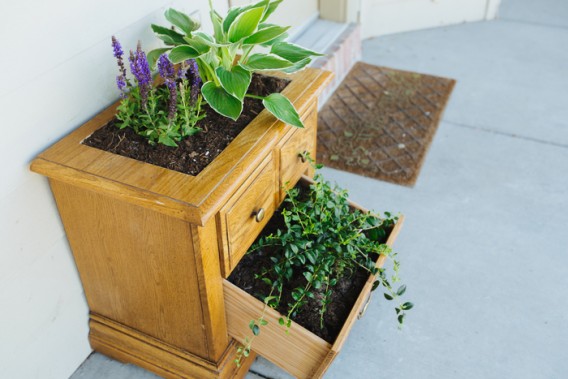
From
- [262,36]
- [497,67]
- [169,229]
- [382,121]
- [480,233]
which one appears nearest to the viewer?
[169,229]

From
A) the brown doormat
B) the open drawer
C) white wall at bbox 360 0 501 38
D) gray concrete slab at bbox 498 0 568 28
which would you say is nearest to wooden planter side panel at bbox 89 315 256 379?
the open drawer

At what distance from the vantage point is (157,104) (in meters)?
1.39

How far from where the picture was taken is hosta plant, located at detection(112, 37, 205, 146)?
4.17 ft

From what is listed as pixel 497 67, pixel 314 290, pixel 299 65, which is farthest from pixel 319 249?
pixel 497 67

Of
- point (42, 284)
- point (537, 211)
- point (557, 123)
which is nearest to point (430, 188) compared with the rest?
point (537, 211)

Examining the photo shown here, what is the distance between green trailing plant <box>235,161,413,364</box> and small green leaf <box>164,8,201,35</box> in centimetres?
48

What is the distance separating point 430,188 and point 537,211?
0.39 metres

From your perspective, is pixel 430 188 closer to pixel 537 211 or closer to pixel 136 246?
pixel 537 211

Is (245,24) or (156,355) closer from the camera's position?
(245,24)

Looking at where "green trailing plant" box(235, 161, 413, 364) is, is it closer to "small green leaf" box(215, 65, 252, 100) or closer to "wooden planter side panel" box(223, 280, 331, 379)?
"wooden planter side panel" box(223, 280, 331, 379)

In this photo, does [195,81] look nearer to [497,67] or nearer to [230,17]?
[230,17]

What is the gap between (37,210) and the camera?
1.31 m

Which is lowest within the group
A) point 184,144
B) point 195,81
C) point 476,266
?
point 476,266

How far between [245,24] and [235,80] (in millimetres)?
130
